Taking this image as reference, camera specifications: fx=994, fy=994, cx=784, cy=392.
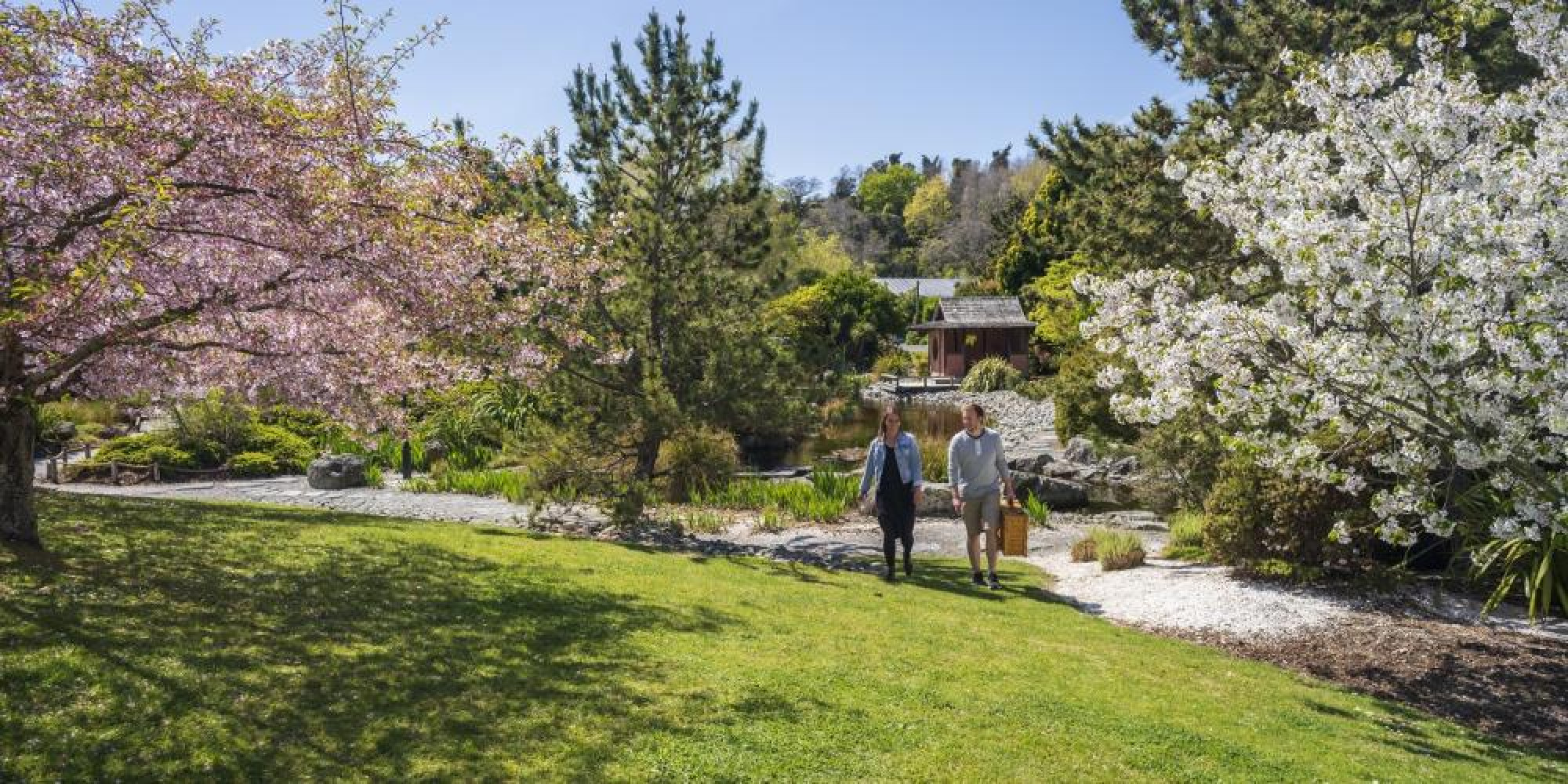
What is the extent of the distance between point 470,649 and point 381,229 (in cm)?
383

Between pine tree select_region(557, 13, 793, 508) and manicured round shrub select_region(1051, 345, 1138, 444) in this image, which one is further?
manicured round shrub select_region(1051, 345, 1138, 444)

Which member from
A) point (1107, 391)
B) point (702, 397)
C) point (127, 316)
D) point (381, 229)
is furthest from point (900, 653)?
point (1107, 391)

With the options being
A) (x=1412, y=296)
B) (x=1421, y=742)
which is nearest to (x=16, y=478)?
(x=1412, y=296)

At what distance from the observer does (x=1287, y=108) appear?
1384cm

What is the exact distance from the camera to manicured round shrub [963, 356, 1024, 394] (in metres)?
48.5

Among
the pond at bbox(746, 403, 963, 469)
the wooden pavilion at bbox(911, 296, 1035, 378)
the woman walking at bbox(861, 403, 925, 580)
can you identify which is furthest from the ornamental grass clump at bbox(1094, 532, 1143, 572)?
the wooden pavilion at bbox(911, 296, 1035, 378)

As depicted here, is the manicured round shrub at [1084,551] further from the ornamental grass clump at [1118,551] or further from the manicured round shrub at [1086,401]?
the manicured round shrub at [1086,401]

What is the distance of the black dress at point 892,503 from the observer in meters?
11.1

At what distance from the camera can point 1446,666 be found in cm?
862

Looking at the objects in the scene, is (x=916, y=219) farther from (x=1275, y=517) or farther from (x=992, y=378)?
(x=1275, y=517)

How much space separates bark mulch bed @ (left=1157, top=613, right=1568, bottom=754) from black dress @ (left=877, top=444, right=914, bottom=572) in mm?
2934

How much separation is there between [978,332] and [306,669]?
1998 inches

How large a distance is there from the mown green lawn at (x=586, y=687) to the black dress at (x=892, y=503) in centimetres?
146

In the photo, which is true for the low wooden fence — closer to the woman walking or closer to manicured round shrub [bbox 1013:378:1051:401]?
the woman walking
